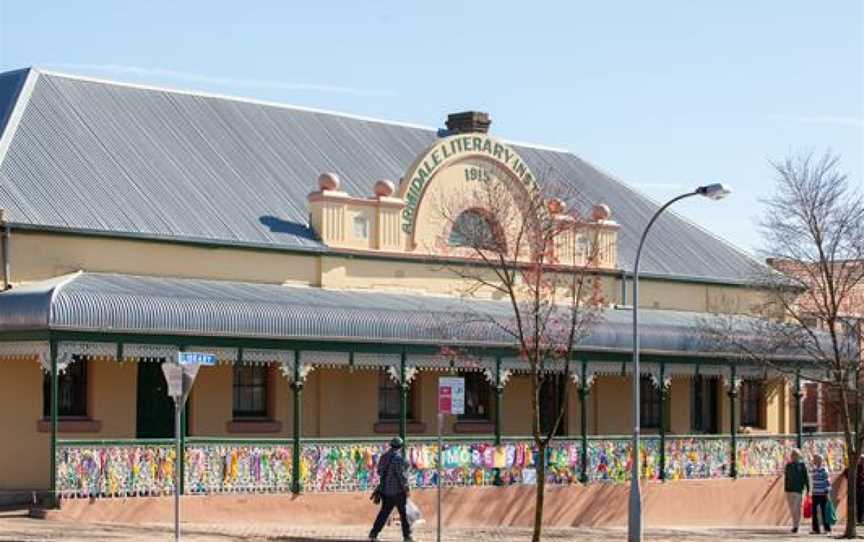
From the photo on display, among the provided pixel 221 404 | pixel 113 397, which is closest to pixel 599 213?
pixel 221 404

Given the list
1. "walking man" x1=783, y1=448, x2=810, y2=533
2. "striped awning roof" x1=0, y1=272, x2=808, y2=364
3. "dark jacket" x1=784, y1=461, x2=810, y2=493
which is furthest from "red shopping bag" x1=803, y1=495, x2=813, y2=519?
"striped awning roof" x1=0, y1=272, x2=808, y2=364

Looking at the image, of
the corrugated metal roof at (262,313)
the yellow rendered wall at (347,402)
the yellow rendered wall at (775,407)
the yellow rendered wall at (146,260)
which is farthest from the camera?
the yellow rendered wall at (775,407)

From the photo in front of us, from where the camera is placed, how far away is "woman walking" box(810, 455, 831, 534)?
119ft

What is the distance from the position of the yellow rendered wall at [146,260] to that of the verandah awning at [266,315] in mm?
307

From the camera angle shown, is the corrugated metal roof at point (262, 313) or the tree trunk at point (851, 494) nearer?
the corrugated metal roof at point (262, 313)

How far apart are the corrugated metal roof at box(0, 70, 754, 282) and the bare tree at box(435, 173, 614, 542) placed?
9.27ft

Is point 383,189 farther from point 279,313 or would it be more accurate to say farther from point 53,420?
point 53,420

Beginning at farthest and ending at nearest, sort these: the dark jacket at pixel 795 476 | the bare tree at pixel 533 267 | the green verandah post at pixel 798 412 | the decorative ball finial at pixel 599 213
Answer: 1. the green verandah post at pixel 798 412
2. the decorative ball finial at pixel 599 213
3. the dark jacket at pixel 795 476
4. the bare tree at pixel 533 267

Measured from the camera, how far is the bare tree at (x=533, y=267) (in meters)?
30.4

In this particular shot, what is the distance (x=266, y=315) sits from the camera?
3072 cm

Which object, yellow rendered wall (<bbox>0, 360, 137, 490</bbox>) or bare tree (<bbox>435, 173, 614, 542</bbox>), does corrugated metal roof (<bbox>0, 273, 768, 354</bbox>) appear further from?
A: yellow rendered wall (<bbox>0, 360, 137, 490</bbox>)

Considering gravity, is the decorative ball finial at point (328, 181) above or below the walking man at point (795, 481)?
above

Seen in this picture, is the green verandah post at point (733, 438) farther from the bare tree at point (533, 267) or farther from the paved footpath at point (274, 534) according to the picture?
the bare tree at point (533, 267)

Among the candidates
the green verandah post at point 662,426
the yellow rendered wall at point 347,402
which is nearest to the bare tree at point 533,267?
the green verandah post at point 662,426
